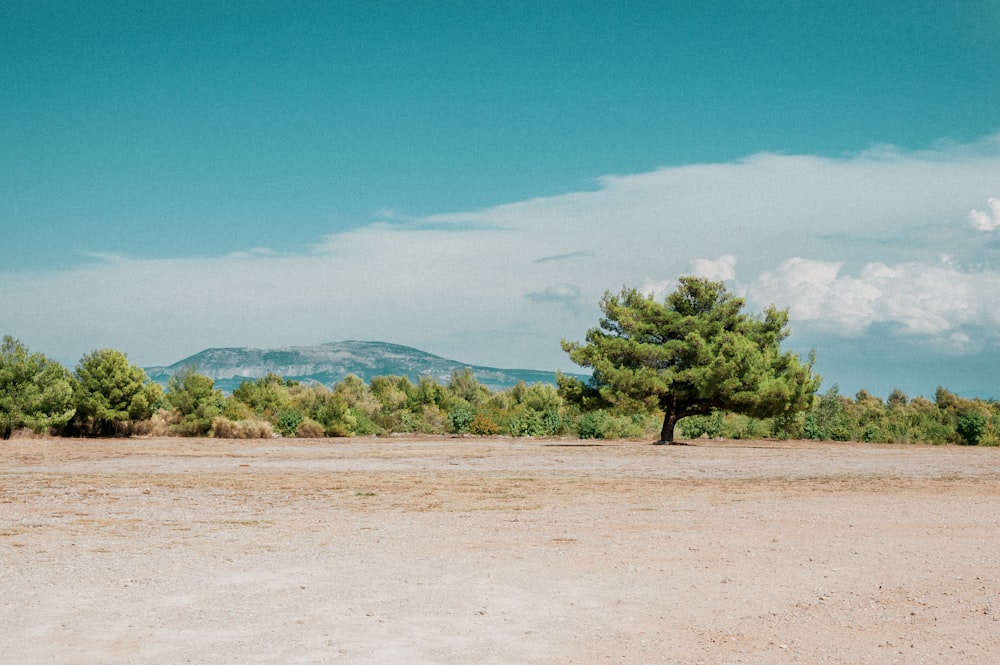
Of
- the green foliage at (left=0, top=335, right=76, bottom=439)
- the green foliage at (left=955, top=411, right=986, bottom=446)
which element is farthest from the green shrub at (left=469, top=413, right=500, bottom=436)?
the green foliage at (left=955, top=411, right=986, bottom=446)

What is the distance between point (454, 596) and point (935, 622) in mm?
3835

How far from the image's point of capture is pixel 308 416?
4659cm

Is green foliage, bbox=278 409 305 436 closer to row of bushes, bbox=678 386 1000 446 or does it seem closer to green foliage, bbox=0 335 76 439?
green foliage, bbox=0 335 76 439

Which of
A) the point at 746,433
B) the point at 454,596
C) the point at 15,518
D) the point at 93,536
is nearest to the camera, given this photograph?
the point at 454,596

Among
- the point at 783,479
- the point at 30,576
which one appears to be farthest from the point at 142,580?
the point at 783,479

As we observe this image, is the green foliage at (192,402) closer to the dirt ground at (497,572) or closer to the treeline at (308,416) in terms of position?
the treeline at (308,416)

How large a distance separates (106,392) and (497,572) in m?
34.8

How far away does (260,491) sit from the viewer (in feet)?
51.5

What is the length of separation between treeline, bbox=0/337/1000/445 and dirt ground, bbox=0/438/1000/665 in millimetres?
19297

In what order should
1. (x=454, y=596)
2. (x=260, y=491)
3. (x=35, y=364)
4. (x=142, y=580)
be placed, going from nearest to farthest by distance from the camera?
(x=454, y=596) → (x=142, y=580) → (x=260, y=491) → (x=35, y=364)

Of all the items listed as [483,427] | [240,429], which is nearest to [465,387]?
[483,427]

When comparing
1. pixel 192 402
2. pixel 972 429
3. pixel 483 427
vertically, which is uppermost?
pixel 192 402

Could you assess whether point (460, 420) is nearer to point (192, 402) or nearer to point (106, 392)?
point (192, 402)

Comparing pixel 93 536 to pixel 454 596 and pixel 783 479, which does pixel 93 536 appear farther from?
pixel 783 479
